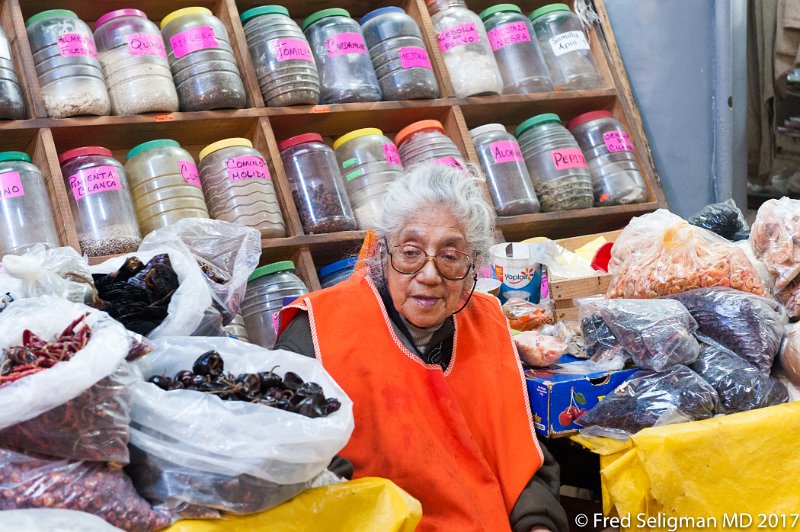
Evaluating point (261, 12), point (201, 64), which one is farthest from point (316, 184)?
point (261, 12)

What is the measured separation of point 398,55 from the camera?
10.1ft

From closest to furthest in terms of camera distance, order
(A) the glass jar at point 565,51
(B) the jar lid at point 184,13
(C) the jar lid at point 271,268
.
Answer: (C) the jar lid at point 271,268 < (B) the jar lid at point 184,13 < (A) the glass jar at point 565,51

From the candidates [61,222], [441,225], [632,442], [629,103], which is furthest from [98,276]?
[629,103]

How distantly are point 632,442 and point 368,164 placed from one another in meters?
1.41

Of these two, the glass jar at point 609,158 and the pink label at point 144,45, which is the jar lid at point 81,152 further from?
the glass jar at point 609,158

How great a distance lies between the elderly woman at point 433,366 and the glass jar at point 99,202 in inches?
31.0

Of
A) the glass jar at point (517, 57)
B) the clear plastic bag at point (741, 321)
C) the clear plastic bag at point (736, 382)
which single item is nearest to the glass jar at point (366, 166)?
→ the glass jar at point (517, 57)

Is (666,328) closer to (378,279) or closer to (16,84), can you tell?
(378,279)

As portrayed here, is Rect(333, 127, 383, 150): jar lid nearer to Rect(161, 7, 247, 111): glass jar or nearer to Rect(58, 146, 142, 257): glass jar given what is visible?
Rect(161, 7, 247, 111): glass jar

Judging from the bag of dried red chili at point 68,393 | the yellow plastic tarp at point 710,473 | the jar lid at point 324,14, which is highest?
the jar lid at point 324,14

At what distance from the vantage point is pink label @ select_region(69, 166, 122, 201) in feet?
8.38

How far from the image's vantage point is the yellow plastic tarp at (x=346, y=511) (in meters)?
1.23

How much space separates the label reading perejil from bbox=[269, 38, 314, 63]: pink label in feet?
3.31

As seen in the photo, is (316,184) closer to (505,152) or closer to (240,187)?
(240,187)
